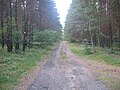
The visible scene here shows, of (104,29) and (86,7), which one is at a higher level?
(86,7)

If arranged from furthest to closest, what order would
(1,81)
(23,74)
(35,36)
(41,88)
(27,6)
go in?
(35,36), (27,6), (23,74), (1,81), (41,88)

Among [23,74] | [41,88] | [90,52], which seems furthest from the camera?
[90,52]

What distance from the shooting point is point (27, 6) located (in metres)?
32.3

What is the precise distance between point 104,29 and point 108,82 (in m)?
29.5

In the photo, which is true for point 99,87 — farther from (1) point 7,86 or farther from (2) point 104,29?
(2) point 104,29

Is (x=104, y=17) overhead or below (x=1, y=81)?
overhead

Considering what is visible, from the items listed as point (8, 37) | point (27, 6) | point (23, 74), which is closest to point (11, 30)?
point (8, 37)

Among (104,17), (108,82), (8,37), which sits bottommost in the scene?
(108,82)

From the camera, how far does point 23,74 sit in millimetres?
14398

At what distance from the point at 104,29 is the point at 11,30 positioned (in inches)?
765

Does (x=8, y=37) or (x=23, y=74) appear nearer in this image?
(x=23, y=74)

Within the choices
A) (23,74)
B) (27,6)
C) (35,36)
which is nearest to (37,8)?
(35,36)

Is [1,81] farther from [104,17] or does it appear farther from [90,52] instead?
[104,17]

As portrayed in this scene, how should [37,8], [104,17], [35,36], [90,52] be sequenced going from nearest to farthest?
[90,52]
[104,17]
[35,36]
[37,8]
